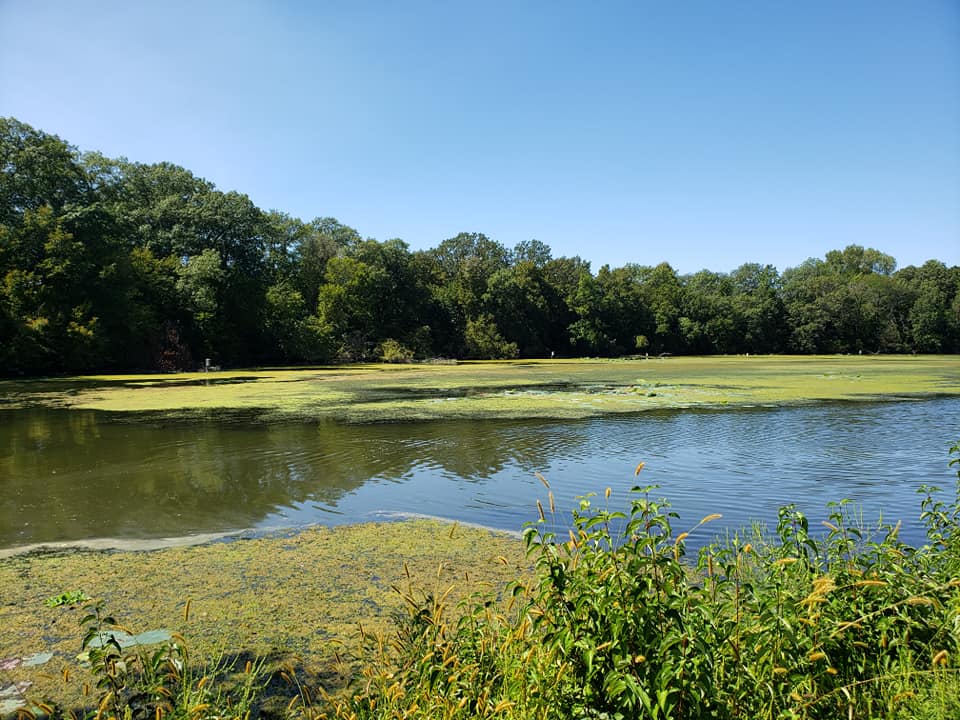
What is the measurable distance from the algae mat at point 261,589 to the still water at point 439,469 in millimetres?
943

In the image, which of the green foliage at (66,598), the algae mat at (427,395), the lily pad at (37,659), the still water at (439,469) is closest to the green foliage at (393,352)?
the algae mat at (427,395)

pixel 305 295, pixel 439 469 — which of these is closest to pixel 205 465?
pixel 439 469

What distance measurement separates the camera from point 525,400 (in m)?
21.1

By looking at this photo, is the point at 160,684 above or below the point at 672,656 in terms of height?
below

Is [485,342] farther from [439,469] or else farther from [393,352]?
[439,469]

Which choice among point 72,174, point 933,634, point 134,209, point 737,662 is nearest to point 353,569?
point 737,662

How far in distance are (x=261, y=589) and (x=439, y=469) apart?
5444 millimetres

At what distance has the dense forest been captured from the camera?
3444 centimetres

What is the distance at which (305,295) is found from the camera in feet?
195

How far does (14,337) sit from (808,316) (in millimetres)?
80952

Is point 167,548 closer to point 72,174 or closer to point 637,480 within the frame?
point 637,480

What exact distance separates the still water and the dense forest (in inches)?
908

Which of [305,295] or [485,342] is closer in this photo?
[305,295]

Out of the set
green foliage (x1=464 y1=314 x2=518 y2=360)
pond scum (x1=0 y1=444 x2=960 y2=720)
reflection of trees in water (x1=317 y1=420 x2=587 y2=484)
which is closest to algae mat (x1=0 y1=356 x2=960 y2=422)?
reflection of trees in water (x1=317 y1=420 x2=587 y2=484)
